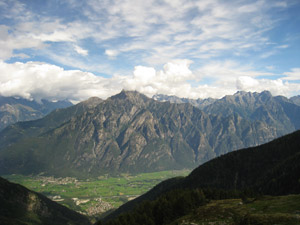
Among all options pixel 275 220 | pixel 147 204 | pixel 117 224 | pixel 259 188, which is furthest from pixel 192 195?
pixel 259 188

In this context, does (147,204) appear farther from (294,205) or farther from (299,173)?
(299,173)

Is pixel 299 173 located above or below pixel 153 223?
above

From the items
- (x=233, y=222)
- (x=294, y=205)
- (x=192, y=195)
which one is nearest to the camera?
(x=233, y=222)

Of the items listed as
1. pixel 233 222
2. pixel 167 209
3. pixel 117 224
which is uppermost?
pixel 233 222

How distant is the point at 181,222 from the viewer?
9412 centimetres

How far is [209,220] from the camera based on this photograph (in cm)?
8694

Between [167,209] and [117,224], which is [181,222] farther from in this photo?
[117,224]

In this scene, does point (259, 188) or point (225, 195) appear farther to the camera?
point (259, 188)

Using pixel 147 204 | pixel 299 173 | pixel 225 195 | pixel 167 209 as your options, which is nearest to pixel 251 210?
pixel 167 209

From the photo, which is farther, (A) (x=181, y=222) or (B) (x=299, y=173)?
(B) (x=299, y=173)

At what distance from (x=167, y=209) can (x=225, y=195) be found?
42.7 metres

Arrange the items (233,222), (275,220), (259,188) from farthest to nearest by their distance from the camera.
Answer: (259,188)
(233,222)
(275,220)

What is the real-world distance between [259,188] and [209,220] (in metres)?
133

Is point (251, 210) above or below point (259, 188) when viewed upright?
above
